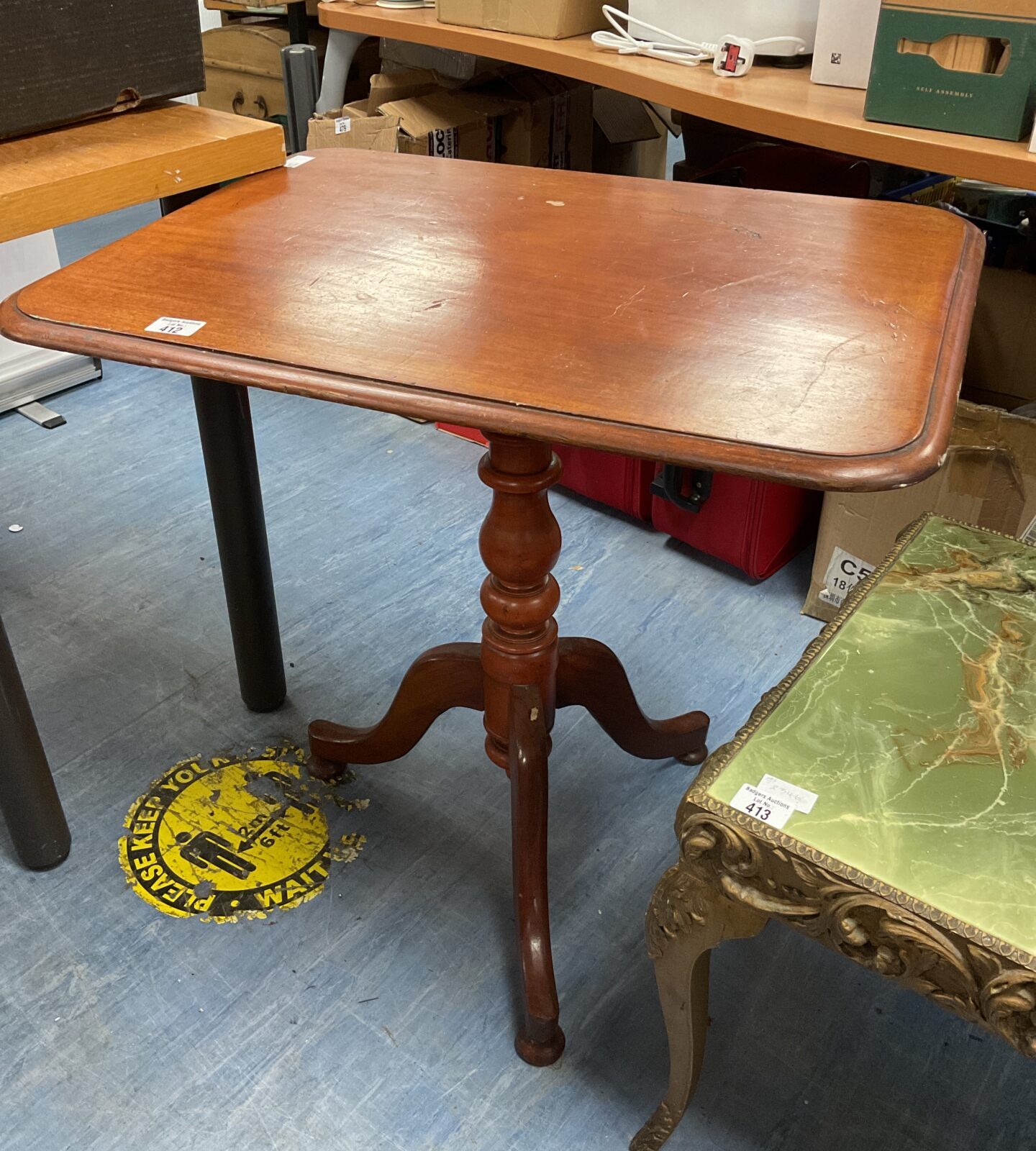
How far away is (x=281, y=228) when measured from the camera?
1.15 m

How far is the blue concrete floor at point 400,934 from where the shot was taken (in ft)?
4.10

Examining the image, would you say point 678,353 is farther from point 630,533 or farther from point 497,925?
point 630,533

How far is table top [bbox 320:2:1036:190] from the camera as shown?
1457mm

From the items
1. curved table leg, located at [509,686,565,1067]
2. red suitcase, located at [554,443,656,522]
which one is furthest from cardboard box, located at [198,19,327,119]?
curved table leg, located at [509,686,565,1067]

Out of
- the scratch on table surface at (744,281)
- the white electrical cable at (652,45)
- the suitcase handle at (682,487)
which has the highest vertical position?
the white electrical cable at (652,45)

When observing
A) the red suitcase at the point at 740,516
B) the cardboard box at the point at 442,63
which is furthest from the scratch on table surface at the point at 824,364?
the cardboard box at the point at 442,63

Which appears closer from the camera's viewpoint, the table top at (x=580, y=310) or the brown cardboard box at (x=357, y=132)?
the table top at (x=580, y=310)

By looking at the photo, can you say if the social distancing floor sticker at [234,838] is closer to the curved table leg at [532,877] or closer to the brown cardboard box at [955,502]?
the curved table leg at [532,877]

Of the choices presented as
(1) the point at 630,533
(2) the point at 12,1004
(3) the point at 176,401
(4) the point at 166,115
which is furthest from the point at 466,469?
(2) the point at 12,1004

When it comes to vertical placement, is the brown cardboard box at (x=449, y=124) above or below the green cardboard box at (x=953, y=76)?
below

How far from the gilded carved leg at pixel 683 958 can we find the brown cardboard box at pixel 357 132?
1844mm

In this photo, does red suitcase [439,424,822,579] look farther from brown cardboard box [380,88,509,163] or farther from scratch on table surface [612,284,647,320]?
scratch on table surface [612,284,647,320]

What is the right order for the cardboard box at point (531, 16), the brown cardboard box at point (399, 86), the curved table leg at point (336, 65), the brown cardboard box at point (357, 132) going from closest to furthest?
the cardboard box at point (531, 16), the brown cardboard box at point (357, 132), the brown cardboard box at point (399, 86), the curved table leg at point (336, 65)

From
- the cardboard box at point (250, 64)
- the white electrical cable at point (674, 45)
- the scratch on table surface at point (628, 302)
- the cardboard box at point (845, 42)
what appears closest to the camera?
the scratch on table surface at point (628, 302)
